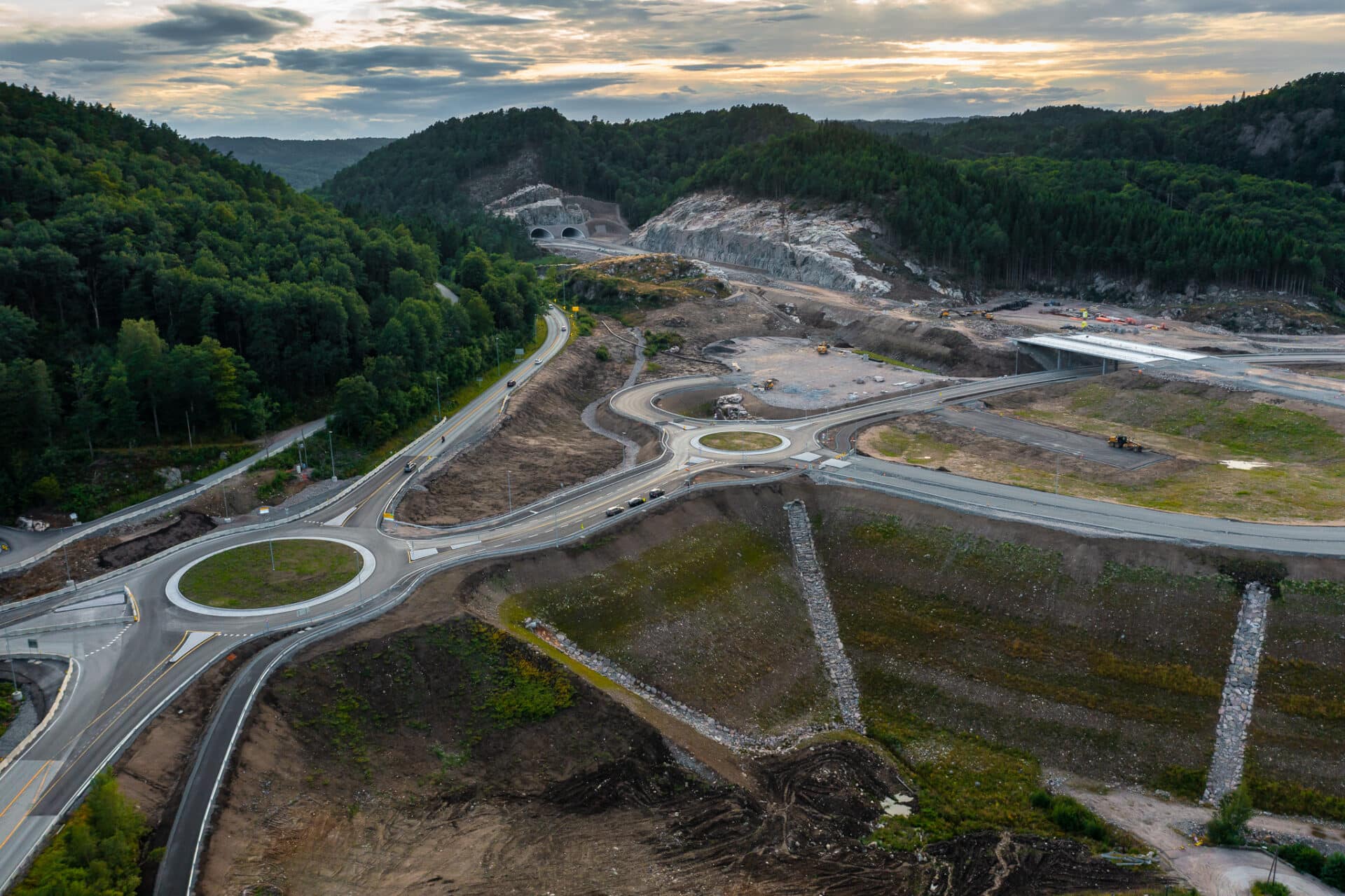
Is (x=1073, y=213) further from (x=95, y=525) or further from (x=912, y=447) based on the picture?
(x=95, y=525)

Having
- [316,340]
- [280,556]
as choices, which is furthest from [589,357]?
[280,556]

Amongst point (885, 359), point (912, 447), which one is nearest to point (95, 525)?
Result: point (912, 447)

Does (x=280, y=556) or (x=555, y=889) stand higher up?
(x=280, y=556)

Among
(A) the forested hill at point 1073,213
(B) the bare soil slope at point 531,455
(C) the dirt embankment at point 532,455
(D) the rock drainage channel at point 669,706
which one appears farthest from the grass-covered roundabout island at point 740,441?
(A) the forested hill at point 1073,213

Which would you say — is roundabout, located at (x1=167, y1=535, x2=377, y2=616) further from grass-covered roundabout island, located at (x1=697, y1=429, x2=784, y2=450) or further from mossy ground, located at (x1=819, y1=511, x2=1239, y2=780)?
grass-covered roundabout island, located at (x1=697, y1=429, x2=784, y2=450)

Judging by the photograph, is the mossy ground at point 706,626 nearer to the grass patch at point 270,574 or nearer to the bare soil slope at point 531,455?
the grass patch at point 270,574

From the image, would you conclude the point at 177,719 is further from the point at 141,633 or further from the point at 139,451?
the point at 139,451

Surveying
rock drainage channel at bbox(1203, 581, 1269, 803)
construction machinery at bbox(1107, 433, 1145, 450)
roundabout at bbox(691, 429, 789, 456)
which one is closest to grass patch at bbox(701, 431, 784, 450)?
roundabout at bbox(691, 429, 789, 456)
